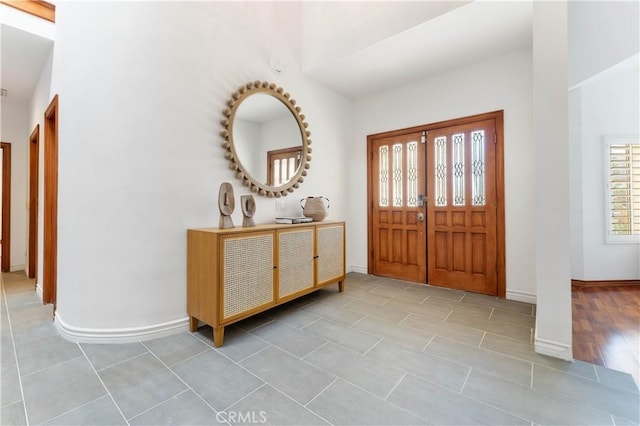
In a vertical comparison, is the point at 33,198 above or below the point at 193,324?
above

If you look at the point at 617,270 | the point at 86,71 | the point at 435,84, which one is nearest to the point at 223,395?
the point at 86,71

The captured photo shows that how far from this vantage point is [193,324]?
235 cm

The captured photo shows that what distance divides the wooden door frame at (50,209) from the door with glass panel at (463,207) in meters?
4.01

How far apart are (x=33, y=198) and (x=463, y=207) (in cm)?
554

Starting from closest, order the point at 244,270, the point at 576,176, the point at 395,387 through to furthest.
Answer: the point at 395,387, the point at 244,270, the point at 576,176

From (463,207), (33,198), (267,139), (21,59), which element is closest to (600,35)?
(463,207)

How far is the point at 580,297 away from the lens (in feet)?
10.6

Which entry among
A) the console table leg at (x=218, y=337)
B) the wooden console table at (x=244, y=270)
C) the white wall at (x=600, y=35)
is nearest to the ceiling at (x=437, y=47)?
the white wall at (x=600, y=35)

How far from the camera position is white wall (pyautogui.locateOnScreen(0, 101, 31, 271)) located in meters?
4.33

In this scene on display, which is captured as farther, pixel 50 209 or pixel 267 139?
pixel 267 139

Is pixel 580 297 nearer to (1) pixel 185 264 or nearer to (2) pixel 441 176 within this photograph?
(2) pixel 441 176

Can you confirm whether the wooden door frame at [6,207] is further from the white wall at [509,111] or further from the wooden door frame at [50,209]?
the white wall at [509,111]

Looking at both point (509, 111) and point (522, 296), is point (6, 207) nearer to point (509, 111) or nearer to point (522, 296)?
point (509, 111)

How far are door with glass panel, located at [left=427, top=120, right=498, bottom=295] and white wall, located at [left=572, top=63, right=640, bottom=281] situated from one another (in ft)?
5.48
